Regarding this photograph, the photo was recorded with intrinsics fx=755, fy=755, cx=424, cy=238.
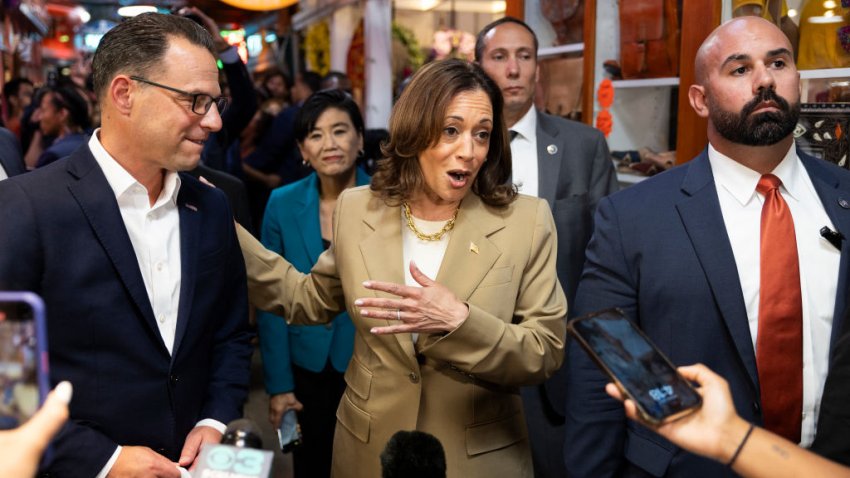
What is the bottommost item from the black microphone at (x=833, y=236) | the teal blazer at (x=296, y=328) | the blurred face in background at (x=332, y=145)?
the teal blazer at (x=296, y=328)

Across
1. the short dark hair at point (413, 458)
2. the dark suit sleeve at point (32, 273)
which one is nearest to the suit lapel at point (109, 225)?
the dark suit sleeve at point (32, 273)

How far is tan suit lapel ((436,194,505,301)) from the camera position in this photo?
2010 millimetres

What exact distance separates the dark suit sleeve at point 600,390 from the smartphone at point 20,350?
1483 millimetres

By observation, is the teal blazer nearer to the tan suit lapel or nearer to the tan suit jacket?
the tan suit jacket

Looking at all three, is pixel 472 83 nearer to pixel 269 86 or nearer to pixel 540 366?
pixel 540 366

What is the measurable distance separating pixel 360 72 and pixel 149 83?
7.22 m

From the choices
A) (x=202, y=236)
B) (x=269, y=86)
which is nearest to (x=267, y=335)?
(x=202, y=236)

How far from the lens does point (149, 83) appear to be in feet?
5.88

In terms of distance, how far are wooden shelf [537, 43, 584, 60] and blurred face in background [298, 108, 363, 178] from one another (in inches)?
52.3

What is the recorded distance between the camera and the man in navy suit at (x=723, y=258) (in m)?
1.91

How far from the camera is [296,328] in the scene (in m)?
3.07

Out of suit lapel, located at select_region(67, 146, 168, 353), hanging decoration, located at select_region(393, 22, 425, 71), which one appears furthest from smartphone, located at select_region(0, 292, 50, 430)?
hanging decoration, located at select_region(393, 22, 425, 71)

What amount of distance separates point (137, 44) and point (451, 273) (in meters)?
0.96

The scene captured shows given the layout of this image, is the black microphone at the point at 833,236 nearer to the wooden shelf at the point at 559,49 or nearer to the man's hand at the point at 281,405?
the man's hand at the point at 281,405
